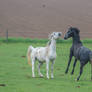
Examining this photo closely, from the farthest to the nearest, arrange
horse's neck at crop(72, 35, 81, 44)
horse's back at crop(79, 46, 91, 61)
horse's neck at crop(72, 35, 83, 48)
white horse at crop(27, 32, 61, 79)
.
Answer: horse's neck at crop(72, 35, 81, 44), horse's neck at crop(72, 35, 83, 48), white horse at crop(27, 32, 61, 79), horse's back at crop(79, 46, 91, 61)

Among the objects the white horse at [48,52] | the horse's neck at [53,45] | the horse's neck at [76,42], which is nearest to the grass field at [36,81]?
the white horse at [48,52]

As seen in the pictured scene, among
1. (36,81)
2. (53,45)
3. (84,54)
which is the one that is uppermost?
(53,45)

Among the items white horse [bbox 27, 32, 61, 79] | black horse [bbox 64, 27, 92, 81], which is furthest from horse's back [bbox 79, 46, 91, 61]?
white horse [bbox 27, 32, 61, 79]

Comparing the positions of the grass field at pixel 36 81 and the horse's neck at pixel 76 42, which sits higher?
the horse's neck at pixel 76 42

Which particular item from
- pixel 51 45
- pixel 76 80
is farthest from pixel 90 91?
pixel 51 45

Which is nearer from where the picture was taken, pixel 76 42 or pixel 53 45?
pixel 53 45

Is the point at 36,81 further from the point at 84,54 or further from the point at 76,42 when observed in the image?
the point at 76,42

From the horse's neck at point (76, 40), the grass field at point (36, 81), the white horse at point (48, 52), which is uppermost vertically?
the horse's neck at point (76, 40)

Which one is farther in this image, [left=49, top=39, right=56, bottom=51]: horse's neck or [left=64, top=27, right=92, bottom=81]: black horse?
[left=49, top=39, right=56, bottom=51]: horse's neck

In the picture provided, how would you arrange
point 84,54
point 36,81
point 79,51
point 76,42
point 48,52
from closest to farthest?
point 36,81, point 84,54, point 79,51, point 48,52, point 76,42

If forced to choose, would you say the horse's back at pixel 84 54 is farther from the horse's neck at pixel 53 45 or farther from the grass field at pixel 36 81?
the horse's neck at pixel 53 45

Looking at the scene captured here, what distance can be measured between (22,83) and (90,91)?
2.25 m

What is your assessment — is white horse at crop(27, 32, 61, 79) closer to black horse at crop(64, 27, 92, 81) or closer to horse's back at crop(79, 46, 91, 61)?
black horse at crop(64, 27, 92, 81)

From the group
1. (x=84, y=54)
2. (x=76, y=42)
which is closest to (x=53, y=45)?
(x=76, y=42)
